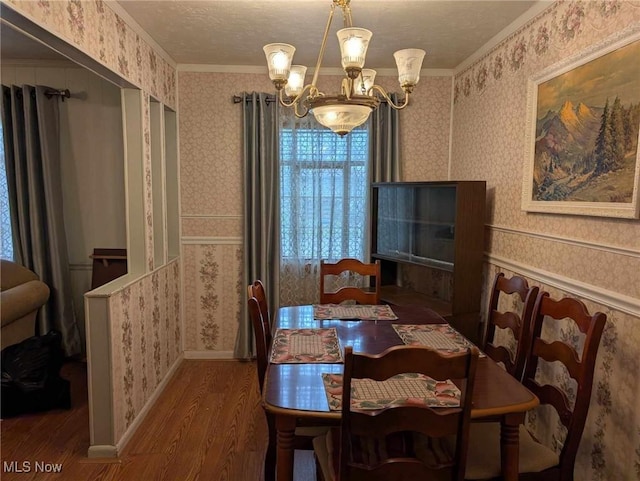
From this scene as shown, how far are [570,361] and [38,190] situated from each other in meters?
3.75

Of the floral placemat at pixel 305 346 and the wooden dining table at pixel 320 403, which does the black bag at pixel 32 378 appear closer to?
the floral placemat at pixel 305 346

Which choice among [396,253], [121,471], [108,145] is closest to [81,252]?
[108,145]

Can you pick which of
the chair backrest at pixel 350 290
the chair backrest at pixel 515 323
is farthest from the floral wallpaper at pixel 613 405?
the chair backrest at pixel 350 290

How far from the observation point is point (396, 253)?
3.49m

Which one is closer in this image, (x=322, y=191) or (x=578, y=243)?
(x=578, y=243)

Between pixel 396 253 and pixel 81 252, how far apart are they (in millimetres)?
2649

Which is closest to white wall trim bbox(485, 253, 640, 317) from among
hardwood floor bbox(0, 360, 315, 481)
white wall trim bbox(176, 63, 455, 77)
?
hardwood floor bbox(0, 360, 315, 481)

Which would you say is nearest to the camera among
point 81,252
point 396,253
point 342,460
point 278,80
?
point 342,460

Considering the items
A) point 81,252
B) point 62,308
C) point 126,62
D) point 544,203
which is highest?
point 126,62

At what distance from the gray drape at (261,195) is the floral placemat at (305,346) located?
5.14 feet

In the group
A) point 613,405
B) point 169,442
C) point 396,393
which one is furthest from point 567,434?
point 169,442

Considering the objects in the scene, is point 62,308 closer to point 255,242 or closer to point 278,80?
point 255,242

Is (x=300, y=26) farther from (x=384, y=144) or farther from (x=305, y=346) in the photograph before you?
(x=305, y=346)

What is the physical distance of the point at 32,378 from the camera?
2822 millimetres
